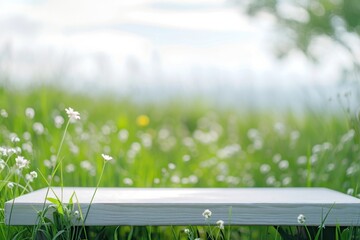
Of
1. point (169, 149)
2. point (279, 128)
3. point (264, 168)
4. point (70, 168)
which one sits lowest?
point (169, 149)

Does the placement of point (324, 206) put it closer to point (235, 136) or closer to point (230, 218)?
point (230, 218)

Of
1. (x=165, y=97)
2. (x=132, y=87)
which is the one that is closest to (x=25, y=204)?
(x=132, y=87)

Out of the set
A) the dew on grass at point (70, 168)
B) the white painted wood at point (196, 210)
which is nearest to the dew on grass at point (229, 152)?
the dew on grass at point (70, 168)

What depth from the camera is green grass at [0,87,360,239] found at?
14.1 ft

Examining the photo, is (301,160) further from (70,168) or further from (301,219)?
(301,219)

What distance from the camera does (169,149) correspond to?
22.0ft

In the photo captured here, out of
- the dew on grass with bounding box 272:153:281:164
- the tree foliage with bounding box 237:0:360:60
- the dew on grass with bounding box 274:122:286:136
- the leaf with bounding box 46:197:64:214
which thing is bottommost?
the dew on grass with bounding box 272:153:281:164

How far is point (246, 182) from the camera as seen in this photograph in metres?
5.49

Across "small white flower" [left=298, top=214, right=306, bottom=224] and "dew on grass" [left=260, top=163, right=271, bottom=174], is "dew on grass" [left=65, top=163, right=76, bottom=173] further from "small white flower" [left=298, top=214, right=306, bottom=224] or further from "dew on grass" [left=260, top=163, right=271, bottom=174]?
"small white flower" [left=298, top=214, right=306, bottom=224]

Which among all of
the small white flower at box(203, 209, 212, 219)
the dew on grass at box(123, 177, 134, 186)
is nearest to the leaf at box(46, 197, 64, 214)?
the small white flower at box(203, 209, 212, 219)

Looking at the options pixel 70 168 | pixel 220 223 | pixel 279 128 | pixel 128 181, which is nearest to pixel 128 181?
pixel 128 181

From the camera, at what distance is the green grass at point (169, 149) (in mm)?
4305

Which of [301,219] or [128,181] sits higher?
[301,219]

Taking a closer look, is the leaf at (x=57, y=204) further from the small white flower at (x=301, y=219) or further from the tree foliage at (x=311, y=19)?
the tree foliage at (x=311, y=19)
